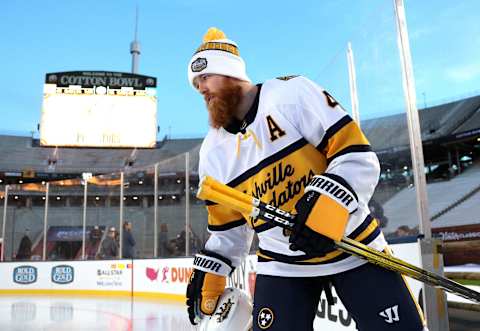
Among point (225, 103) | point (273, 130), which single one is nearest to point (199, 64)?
point (225, 103)

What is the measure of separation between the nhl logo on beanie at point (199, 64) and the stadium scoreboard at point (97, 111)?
1427 centimetres

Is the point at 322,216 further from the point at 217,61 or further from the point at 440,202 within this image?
the point at 440,202

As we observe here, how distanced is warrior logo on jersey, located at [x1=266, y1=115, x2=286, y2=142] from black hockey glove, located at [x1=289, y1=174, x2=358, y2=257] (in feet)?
0.70

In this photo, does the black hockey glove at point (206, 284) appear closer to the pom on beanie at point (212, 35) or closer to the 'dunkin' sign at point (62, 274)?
the pom on beanie at point (212, 35)

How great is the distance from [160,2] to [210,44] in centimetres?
6517

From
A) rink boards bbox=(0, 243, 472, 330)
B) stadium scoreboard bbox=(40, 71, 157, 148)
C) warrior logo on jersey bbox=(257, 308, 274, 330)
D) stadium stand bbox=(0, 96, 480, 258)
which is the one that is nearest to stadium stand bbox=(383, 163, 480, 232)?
stadium stand bbox=(0, 96, 480, 258)

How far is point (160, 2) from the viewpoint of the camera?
62031mm

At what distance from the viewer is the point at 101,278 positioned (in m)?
8.33

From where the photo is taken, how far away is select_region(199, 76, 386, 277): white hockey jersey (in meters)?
1.08

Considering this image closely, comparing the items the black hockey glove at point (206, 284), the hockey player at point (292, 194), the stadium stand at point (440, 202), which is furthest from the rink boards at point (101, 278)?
the hockey player at point (292, 194)

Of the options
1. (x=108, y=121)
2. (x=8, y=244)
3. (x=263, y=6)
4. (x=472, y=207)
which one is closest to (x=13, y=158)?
(x=108, y=121)

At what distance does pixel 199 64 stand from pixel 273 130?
12.8 inches

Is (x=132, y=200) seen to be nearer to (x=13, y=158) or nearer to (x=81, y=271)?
(x=81, y=271)

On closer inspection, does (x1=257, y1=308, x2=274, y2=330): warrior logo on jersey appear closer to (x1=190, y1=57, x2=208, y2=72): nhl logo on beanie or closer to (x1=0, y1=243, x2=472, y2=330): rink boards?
(x1=190, y1=57, x2=208, y2=72): nhl logo on beanie
